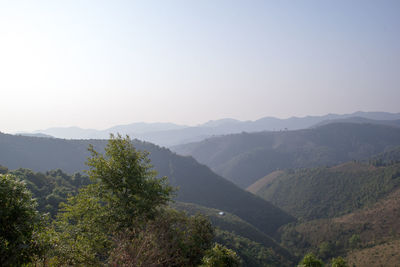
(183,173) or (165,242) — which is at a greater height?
(165,242)

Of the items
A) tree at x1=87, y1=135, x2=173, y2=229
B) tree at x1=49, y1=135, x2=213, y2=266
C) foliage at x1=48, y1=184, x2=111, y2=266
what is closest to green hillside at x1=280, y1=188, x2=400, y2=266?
tree at x1=49, y1=135, x2=213, y2=266

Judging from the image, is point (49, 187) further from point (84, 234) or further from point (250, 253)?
point (250, 253)

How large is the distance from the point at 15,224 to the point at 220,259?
31.2ft

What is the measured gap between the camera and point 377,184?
104 metres

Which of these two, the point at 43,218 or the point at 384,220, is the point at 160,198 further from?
the point at 384,220

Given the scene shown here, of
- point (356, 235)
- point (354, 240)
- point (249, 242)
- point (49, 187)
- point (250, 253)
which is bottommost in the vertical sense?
point (354, 240)

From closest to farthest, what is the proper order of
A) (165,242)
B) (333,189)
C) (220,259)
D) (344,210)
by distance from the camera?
(165,242), (220,259), (344,210), (333,189)

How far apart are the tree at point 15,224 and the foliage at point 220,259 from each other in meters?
7.92

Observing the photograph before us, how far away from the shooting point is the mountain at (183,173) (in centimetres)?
10350

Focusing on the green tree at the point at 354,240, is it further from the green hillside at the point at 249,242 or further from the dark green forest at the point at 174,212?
the green hillside at the point at 249,242

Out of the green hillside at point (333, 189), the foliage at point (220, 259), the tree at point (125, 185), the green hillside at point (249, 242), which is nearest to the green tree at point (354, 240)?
the green hillside at point (249, 242)

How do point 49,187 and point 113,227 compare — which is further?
point 49,187

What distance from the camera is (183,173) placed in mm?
136125

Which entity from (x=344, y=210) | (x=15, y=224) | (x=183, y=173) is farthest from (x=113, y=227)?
(x=183, y=173)
